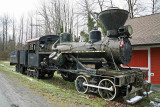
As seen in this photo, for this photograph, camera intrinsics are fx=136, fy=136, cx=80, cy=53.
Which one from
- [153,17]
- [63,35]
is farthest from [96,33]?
[153,17]

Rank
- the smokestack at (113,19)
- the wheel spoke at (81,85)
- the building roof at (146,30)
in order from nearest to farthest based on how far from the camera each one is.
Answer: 1. the smokestack at (113,19)
2. the wheel spoke at (81,85)
3. the building roof at (146,30)

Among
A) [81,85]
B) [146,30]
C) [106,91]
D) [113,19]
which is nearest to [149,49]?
[146,30]

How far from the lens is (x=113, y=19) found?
5879 mm

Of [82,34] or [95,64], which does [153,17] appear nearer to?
[95,64]

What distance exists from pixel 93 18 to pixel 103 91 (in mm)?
21533

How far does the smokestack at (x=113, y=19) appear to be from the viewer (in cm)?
580

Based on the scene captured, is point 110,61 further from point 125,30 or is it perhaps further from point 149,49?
point 149,49

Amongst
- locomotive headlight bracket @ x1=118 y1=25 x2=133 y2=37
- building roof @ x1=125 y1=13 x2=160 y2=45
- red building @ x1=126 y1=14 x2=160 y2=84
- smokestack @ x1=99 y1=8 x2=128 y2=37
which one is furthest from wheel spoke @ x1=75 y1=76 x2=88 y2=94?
building roof @ x1=125 y1=13 x2=160 y2=45

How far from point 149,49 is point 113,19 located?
4.45m

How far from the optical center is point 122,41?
5.55 meters

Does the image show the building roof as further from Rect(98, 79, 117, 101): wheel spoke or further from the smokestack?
Rect(98, 79, 117, 101): wheel spoke

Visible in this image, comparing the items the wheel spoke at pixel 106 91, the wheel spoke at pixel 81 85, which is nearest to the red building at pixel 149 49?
the wheel spoke at pixel 106 91

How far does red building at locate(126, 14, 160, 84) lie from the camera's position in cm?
850

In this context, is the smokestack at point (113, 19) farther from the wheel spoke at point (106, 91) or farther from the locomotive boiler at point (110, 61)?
the wheel spoke at point (106, 91)
